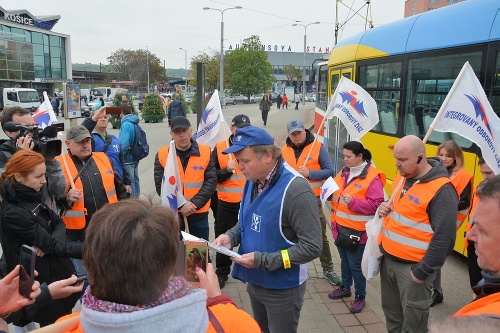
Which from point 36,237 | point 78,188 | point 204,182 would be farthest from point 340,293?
point 36,237

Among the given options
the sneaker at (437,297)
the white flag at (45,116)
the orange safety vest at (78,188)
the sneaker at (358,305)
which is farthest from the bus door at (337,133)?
the orange safety vest at (78,188)

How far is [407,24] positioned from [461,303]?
434 centimetres

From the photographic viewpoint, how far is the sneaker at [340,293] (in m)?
4.43

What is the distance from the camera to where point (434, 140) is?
221 inches

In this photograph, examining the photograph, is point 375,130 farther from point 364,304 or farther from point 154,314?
point 154,314

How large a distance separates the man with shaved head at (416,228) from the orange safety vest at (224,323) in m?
1.97

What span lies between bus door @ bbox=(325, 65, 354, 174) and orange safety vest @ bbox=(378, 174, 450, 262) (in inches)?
221

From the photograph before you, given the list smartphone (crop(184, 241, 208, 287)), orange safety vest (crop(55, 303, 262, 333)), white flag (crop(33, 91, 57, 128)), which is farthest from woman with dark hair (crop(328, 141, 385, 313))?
white flag (crop(33, 91, 57, 128))

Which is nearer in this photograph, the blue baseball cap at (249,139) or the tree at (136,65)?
the blue baseball cap at (249,139)

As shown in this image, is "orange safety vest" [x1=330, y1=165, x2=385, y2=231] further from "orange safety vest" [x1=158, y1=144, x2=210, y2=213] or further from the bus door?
the bus door

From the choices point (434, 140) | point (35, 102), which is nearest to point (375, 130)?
point (434, 140)

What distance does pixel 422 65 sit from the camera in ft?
19.7

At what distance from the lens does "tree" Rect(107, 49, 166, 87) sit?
226 ft

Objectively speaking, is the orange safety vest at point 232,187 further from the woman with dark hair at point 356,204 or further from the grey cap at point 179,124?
the woman with dark hair at point 356,204
